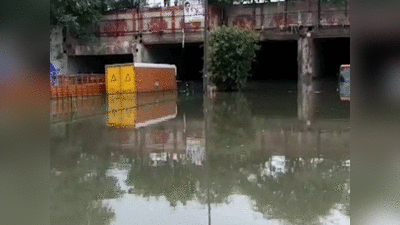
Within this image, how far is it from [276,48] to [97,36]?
14107 mm

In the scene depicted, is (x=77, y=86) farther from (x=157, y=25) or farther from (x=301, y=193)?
(x=301, y=193)

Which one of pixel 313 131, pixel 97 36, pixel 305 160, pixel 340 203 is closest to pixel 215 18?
pixel 97 36

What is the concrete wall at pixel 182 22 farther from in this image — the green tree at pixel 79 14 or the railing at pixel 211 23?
the green tree at pixel 79 14

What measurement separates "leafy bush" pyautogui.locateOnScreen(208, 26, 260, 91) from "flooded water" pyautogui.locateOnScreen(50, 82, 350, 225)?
42.5ft

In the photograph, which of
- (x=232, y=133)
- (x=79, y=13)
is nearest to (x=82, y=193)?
(x=232, y=133)

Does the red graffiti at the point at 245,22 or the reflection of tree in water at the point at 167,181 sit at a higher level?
the red graffiti at the point at 245,22

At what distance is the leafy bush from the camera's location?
23.6 metres

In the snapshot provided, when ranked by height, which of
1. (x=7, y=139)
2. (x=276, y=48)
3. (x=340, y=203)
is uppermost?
(x=276, y=48)

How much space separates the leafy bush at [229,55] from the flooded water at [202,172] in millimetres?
12949

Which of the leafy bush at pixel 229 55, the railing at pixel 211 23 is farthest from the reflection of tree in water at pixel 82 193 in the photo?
the railing at pixel 211 23

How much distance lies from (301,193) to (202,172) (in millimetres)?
1520

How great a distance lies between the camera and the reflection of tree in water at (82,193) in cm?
416

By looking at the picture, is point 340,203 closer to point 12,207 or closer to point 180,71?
point 12,207

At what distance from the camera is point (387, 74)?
5.62 ft
